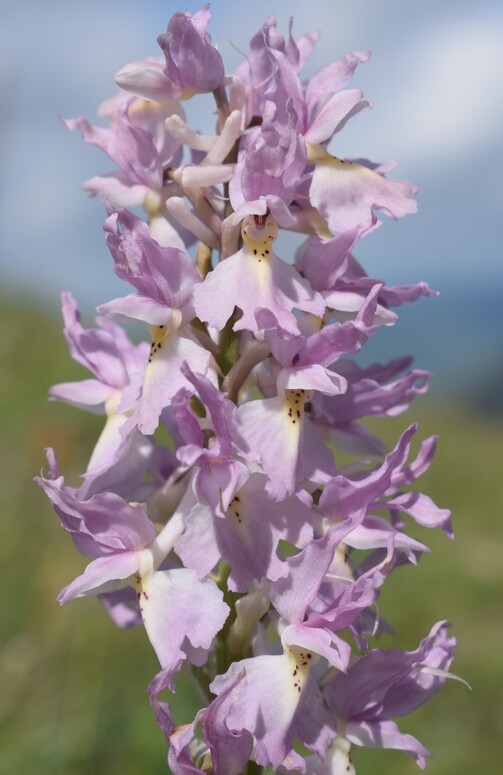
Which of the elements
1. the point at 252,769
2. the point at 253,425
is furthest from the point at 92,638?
the point at 253,425

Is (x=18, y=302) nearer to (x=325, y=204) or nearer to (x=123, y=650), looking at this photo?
(x=123, y=650)

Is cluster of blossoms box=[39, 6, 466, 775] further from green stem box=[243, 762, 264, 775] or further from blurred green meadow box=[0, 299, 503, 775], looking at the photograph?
blurred green meadow box=[0, 299, 503, 775]

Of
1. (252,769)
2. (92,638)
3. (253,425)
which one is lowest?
(92,638)

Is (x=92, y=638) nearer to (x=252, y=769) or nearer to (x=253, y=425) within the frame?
(x=252, y=769)

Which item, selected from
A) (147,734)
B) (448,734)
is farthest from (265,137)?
(448,734)

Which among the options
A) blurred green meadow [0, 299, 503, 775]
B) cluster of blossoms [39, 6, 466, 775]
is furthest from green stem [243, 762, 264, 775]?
blurred green meadow [0, 299, 503, 775]

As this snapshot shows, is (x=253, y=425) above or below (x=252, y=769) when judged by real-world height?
above
